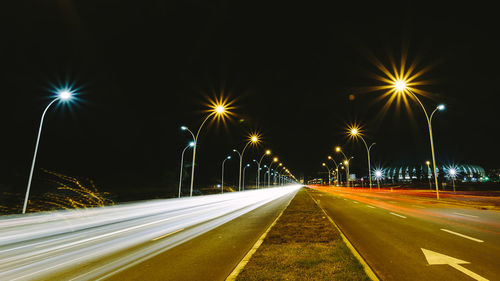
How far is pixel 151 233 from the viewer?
10273mm

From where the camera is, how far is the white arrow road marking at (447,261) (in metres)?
4.73

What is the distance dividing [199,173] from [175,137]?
3905 cm

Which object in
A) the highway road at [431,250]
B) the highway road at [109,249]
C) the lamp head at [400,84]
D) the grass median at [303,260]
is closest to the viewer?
the grass median at [303,260]

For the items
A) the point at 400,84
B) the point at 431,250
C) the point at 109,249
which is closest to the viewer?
the point at 431,250

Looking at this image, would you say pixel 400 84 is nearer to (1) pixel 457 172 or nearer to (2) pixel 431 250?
(2) pixel 431 250

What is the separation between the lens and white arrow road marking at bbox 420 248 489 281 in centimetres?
473

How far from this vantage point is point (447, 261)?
18.3 ft

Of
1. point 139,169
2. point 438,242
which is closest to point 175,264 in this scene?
point 438,242

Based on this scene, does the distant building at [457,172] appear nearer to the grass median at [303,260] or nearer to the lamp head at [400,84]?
the lamp head at [400,84]

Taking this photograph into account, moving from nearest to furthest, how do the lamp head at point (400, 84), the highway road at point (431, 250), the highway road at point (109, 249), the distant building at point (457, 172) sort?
the highway road at point (431, 250), the highway road at point (109, 249), the lamp head at point (400, 84), the distant building at point (457, 172)

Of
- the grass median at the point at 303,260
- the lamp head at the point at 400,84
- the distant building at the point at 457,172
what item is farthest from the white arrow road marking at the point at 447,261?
the distant building at the point at 457,172

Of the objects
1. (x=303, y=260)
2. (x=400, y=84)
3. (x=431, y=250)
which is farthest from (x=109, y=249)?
(x=400, y=84)

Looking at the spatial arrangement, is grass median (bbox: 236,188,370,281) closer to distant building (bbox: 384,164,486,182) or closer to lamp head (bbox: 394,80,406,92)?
lamp head (bbox: 394,80,406,92)

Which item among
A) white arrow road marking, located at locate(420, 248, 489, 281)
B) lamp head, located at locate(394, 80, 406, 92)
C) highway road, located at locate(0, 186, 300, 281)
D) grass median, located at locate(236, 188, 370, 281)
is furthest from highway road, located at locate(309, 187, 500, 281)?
lamp head, located at locate(394, 80, 406, 92)
